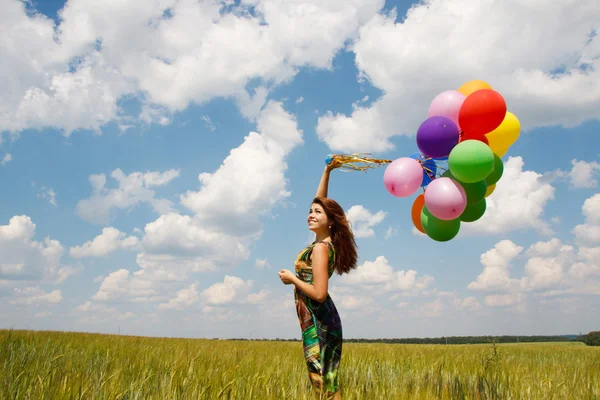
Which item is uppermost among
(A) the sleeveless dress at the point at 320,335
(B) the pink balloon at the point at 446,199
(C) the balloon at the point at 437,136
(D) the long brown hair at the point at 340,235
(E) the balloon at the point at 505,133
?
(E) the balloon at the point at 505,133

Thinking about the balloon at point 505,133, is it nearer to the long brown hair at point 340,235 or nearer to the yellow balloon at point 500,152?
the yellow balloon at point 500,152

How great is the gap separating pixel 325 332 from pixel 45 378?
7.56 ft

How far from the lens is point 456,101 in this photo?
170 inches

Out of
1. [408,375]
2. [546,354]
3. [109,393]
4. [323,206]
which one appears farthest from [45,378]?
[546,354]

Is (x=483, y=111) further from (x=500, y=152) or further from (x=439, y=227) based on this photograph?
(x=439, y=227)

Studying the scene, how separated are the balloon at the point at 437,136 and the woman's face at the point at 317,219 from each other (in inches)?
51.4

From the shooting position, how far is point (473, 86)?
4520 mm

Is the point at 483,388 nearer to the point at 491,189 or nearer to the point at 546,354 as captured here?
the point at 491,189

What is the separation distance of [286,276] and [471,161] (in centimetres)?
200

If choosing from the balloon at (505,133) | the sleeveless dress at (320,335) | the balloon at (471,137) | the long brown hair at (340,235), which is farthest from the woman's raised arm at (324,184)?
the balloon at (505,133)

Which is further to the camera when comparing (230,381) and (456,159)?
(456,159)

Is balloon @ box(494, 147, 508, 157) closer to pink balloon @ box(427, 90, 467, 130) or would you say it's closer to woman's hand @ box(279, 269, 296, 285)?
pink balloon @ box(427, 90, 467, 130)

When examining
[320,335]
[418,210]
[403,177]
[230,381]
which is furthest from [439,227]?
[230,381]

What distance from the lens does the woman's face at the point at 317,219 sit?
12.2ft
